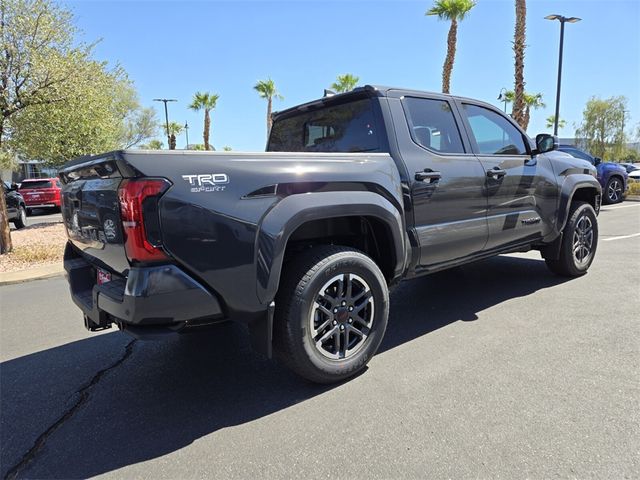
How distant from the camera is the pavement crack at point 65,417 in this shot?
230 centimetres

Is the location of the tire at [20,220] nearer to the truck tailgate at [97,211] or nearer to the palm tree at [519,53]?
the truck tailgate at [97,211]

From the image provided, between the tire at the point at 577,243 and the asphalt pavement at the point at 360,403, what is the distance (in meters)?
0.81

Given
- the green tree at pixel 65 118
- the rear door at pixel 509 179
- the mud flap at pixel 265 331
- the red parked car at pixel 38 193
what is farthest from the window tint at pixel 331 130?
the red parked car at pixel 38 193

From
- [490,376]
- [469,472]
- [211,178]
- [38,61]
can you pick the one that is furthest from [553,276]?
[38,61]

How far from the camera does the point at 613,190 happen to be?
14.1m

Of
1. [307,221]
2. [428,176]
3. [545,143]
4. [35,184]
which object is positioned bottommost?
[35,184]

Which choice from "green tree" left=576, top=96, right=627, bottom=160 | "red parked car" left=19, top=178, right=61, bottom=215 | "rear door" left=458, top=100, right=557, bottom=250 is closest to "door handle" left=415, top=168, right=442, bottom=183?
"rear door" left=458, top=100, right=557, bottom=250

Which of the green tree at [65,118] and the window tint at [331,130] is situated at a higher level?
the green tree at [65,118]

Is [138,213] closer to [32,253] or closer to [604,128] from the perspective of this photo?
[32,253]

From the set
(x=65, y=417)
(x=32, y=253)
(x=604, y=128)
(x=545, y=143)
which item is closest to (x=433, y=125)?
(x=545, y=143)

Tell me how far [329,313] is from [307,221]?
63 centimetres

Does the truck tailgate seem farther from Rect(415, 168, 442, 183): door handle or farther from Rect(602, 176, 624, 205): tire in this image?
Rect(602, 176, 624, 205): tire

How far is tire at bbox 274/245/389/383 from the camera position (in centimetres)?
273

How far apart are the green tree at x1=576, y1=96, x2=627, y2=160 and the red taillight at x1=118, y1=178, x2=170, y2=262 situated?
46077mm
